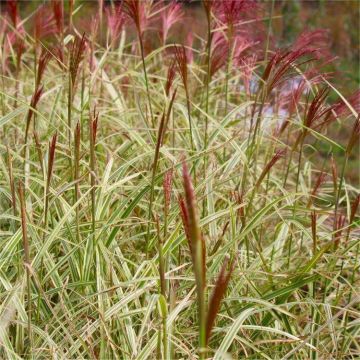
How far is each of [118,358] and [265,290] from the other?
0.46m

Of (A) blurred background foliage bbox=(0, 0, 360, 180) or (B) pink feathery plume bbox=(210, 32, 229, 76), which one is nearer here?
(B) pink feathery plume bbox=(210, 32, 229, 76)

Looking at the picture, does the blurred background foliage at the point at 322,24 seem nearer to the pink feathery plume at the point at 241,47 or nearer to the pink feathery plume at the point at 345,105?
the pink feathery plume at the point at 241,47

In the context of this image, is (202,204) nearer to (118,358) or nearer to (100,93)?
(118,358)

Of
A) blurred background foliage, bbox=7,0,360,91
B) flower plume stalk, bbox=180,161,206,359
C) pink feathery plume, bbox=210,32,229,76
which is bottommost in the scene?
blurred background foliage, bbox=7,0,360,91

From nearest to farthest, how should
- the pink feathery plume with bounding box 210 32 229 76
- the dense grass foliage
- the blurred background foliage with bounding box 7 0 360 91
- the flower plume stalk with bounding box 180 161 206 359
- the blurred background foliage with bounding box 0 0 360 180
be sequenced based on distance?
the flower plume stalk with bounding box 180 161 206 359, the dense grass foliage, the pink feathery plume with bounding box 210 32 229 76, the blurred background foliage with bounding box 0 0 360 180, the blurred background foliage with bounding box 7 0 360 91

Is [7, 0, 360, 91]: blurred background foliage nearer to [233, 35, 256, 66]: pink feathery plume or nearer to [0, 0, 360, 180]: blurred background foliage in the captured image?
[0, 0, 360, 180]: blurred background foliage

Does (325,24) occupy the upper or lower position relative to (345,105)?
lower

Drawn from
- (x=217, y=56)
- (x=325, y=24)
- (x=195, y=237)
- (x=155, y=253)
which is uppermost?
(x=195, y=237)

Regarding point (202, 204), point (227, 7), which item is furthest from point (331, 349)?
point (227, 7)

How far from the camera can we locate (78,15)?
7.25m

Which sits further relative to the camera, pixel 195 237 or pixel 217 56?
pixel 217 56


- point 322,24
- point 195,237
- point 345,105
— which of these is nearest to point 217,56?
point 345,105

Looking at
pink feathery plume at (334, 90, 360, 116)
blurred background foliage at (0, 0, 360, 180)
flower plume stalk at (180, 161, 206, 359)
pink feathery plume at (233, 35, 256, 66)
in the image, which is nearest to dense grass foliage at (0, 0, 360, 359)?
pink feathery plume at (334, 90, 360, 116)

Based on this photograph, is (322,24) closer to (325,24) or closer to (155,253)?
(325,24)
